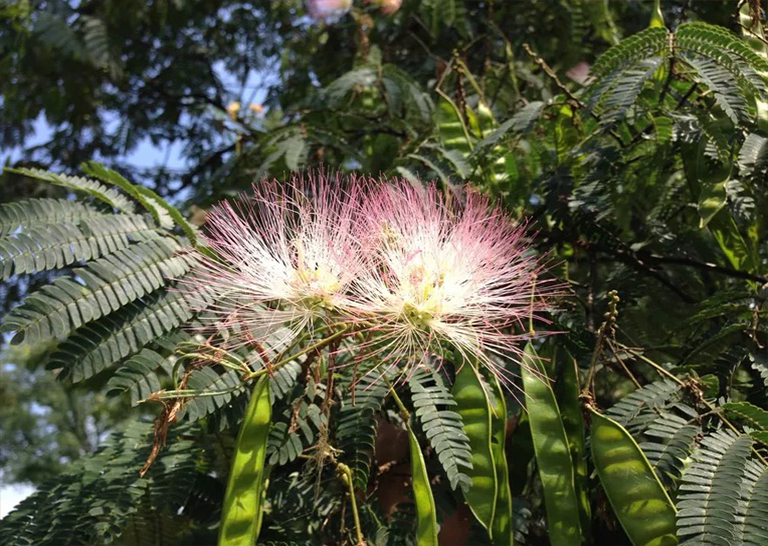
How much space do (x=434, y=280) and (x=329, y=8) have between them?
Result: 3.12 metres

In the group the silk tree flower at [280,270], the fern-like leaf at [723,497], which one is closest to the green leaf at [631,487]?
the fern-like leaf at [723,497]

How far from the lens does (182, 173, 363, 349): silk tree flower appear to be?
1.77 meters

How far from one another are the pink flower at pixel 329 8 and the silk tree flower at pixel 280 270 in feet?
9.03

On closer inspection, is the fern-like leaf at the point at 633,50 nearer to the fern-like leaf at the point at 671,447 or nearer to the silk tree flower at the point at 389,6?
the fern-like leaf at the point at 671,447

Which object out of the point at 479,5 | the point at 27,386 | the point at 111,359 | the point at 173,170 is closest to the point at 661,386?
the point at 111,359

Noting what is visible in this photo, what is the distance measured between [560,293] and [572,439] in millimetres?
370

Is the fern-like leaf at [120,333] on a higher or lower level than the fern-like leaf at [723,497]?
higher

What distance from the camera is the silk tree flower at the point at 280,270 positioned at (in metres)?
1.77

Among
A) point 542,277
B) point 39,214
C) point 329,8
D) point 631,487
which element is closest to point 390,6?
point 329,8

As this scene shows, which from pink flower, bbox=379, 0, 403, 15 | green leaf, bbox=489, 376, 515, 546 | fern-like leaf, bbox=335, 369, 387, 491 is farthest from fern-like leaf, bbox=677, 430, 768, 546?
pink flower, bbox=379, 0, 403, 15

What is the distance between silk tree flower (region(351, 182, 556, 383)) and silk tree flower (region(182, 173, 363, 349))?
0.06 m

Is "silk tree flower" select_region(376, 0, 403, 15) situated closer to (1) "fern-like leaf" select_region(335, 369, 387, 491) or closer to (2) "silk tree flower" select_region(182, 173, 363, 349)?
(2) "silk tree flower" select_region(182, 173, 363, 349)

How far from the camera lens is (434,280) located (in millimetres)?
1760

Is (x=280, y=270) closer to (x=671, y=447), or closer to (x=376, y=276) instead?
(x=376, y=276)
